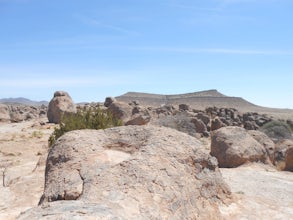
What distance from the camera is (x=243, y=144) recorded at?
57.3 feet

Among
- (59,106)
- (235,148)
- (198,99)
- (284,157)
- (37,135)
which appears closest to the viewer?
(235,148)

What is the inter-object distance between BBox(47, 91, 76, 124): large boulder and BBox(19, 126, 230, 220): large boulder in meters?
29.2

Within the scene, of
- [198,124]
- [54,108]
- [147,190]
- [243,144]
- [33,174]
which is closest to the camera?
[147,190]

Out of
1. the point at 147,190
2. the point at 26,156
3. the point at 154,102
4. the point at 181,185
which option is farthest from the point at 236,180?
the point at 154,102

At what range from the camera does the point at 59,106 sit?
38.9m

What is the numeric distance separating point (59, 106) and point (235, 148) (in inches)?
980

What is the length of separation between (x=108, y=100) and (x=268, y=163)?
3333 centimetres

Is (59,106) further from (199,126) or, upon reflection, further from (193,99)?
(193,99)

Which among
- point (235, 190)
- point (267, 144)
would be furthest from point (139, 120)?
point (235, 190)

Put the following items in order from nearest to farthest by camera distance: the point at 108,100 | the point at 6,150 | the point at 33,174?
the point at 33,174 < the point at 6,150 < the point at 108,100

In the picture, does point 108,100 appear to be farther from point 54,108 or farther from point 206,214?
point 206,214

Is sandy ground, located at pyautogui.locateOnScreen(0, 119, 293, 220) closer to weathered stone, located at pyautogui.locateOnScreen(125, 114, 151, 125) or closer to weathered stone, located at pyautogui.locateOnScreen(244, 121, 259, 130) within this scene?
weathered stone, located at pyautogui.locateOnScreen(125, 114, 151, 125)

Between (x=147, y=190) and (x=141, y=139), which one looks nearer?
(x=147, y=190)

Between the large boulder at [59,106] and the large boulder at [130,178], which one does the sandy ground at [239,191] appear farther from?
the large boulder at [59,106]
